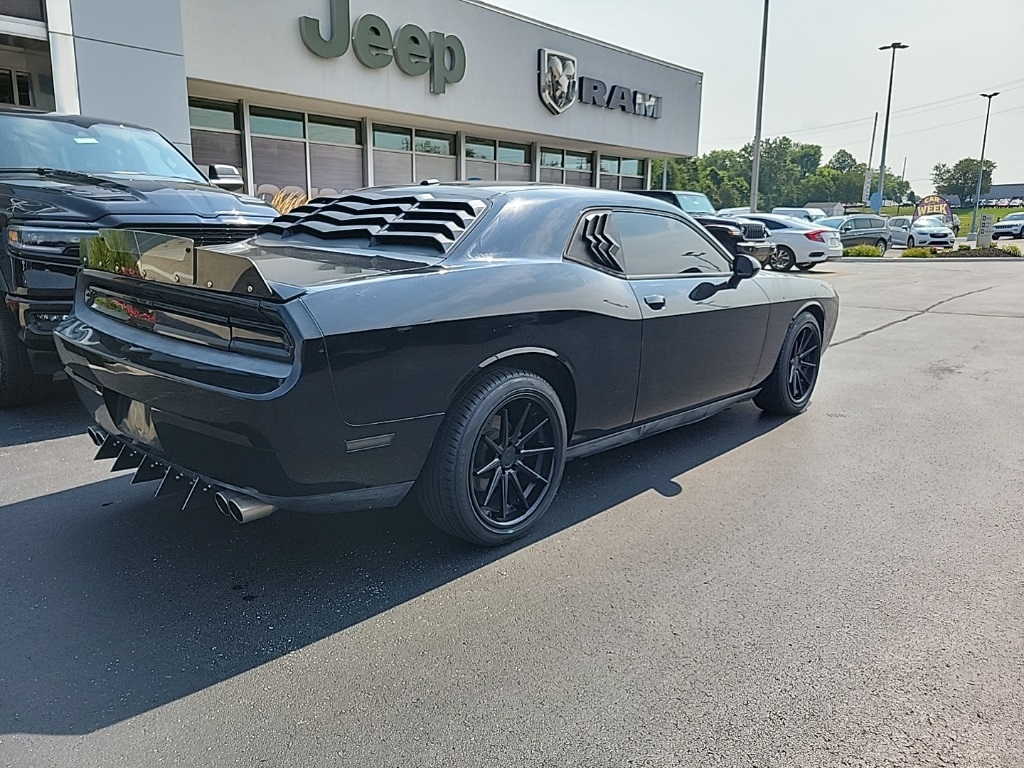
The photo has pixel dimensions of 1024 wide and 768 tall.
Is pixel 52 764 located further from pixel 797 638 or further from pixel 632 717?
pixel 797 638

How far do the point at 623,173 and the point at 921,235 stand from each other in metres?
14.8

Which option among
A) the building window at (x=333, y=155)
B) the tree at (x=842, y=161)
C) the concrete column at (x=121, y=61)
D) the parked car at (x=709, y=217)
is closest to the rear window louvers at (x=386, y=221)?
the concrete column at (x=121, y=61)

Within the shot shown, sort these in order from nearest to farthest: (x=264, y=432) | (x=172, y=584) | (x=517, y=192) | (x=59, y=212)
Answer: (x=264, y=432)
(x=172, y=584)
(x=517, y=192)
(x=59, y=212)

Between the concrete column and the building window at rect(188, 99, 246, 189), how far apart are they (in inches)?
138

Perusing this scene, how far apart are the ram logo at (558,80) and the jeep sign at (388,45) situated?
2.71 meters

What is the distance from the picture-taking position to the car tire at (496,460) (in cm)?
307

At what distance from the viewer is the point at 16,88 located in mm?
11820

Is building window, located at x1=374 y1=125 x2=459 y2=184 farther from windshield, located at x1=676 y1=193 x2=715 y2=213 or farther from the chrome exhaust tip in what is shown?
the chrome exhaust tip

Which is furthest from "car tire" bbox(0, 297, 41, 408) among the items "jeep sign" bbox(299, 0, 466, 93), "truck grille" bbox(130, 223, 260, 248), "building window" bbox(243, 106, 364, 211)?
"jeep sign" bbox(299, 0, 466, 93)

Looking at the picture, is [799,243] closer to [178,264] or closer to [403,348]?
[403,348]

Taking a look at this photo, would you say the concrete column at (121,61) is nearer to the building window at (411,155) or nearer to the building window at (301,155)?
the building window at (301,155)

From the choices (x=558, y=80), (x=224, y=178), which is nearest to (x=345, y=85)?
(x=558, y=80)

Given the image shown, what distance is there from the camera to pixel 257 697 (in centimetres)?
233

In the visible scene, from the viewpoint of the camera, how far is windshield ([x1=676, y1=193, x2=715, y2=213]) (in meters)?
17.1
